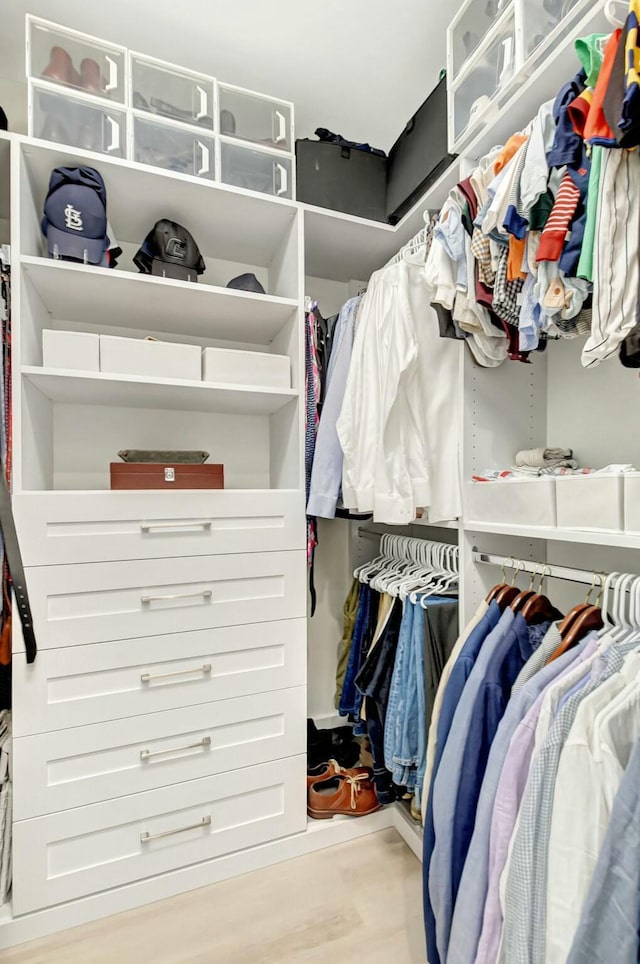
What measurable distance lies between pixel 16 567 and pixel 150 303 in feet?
2.93

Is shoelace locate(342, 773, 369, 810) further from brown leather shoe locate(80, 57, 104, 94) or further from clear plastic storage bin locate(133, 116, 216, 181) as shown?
brown leather shoe locate(80, 57, 104, 94)

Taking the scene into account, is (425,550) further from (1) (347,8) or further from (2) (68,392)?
(1) (347,8)

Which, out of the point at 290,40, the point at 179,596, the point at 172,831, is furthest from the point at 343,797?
the point at 290,40

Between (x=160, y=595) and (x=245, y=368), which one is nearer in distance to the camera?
(x=160, y=595)

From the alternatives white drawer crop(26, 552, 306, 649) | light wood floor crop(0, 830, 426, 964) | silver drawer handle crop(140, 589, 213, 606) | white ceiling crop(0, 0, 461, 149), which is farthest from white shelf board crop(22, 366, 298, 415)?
light wood floor crop(0, 830, 426, 964)

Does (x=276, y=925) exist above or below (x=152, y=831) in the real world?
below

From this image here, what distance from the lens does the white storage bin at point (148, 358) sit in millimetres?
1330

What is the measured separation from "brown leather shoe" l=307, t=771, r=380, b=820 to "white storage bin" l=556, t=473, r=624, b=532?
1.20 meters

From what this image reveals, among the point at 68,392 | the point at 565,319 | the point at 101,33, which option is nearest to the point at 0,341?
the point at 68,392

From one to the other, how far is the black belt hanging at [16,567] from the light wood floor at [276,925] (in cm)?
75

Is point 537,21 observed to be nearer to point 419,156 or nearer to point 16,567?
point 419,156

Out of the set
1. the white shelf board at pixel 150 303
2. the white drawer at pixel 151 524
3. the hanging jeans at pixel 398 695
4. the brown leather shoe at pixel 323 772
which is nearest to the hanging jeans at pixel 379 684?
→ the hanging jeans at pixel 398 695

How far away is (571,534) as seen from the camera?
3.05ft

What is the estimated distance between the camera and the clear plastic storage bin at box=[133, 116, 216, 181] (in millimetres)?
1346
